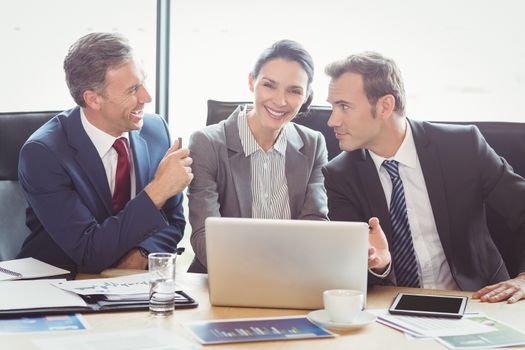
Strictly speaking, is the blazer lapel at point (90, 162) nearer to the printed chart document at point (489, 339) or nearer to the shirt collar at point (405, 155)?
the shirt collar at point (405, 155)

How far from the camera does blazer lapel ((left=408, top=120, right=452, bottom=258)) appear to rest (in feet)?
8.65

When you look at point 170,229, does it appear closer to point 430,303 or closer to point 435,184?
point 435,184

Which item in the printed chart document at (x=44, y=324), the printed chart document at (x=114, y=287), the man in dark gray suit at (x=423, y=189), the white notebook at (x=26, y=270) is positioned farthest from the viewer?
the man in dark gray suit at (x=423, y=189)

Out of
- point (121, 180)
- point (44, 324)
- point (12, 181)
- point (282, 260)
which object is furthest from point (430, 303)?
point (12, 181)

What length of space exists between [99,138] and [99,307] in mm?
916

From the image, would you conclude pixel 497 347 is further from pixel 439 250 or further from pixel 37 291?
pixel 37 291

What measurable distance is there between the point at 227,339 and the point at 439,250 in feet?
3.62

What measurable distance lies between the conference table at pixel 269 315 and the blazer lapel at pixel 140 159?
2.11 feet

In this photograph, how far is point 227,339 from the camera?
176 cm

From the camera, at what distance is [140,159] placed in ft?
9.23

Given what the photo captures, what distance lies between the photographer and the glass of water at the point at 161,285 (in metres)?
1.94

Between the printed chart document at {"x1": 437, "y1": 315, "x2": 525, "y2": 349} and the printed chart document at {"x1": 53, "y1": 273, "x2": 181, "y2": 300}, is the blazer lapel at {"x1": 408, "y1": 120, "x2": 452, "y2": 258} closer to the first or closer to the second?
the printed chart document at {"x1": 437, "y1": 315, "x2": 525, "y2": 349}

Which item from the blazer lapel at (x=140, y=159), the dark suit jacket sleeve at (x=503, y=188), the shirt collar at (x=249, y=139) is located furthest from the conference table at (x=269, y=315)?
the shirt collar at (x=249, y=139)

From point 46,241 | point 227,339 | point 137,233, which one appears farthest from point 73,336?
point 46,241
